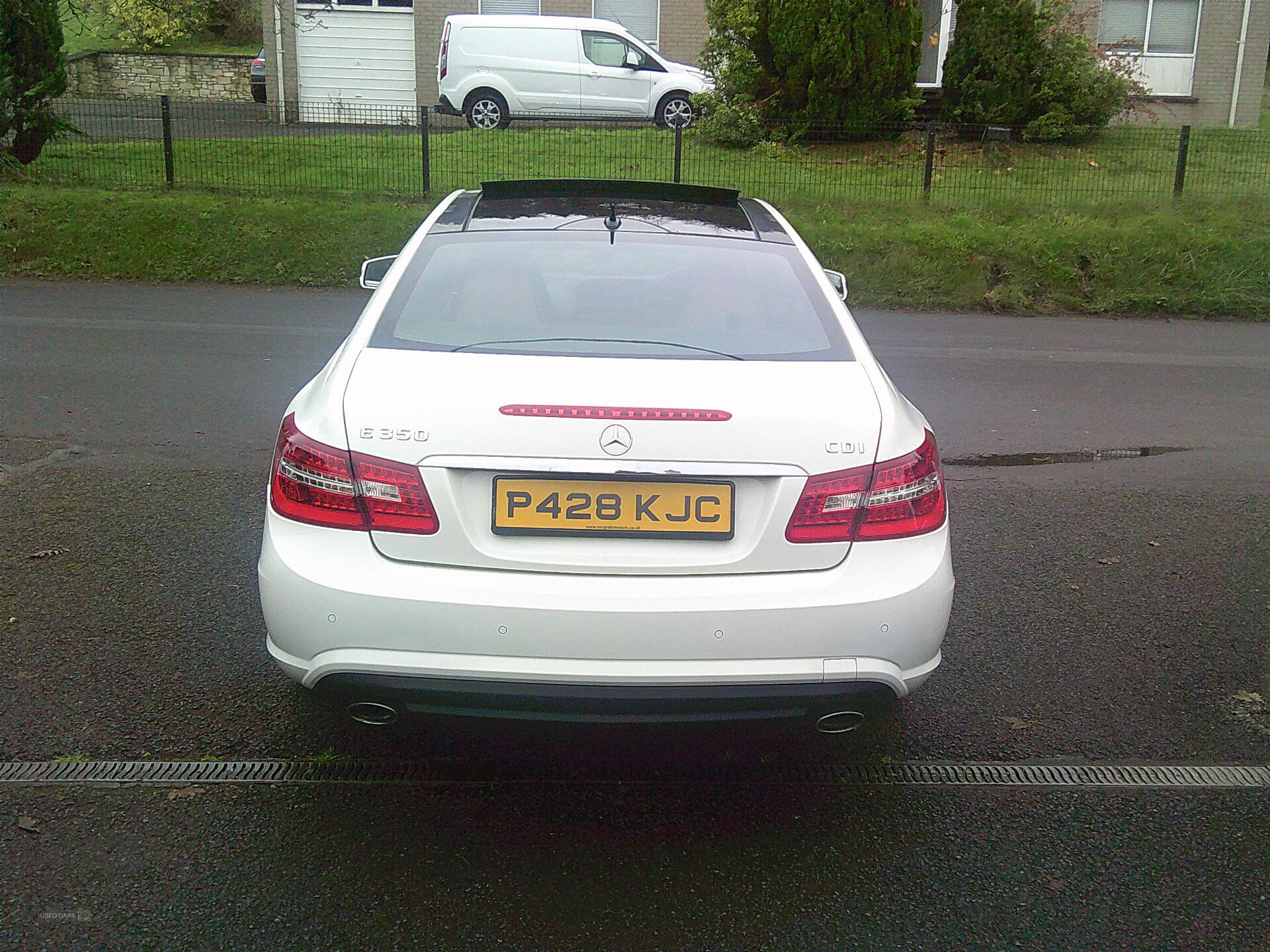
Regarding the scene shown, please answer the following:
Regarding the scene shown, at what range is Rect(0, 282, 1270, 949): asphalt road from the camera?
9.46 feet

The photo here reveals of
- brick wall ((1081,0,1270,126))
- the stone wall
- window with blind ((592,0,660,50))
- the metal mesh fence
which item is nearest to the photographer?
the metal mesh fence

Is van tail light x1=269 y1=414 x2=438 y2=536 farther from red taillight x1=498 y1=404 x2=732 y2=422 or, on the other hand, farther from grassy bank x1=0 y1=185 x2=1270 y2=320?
grassy bank x1=0 y1=185 x2=1270 y2=320

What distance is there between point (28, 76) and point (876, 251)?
406 inches

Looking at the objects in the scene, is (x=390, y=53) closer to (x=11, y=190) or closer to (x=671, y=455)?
(x=11, y=190)

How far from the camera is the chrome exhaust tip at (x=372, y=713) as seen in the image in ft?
10.1

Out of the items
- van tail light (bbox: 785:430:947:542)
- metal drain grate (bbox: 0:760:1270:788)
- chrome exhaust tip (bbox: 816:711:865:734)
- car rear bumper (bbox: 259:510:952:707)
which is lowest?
metal drain grate (bbox: 0:760:1270:788)

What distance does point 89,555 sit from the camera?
5.18 m

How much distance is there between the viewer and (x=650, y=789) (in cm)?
A: 353

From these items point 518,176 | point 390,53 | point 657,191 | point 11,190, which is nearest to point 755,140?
point 518,176

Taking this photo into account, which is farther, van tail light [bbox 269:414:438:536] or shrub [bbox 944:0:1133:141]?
shrub [bbox 944:0:1133:141]

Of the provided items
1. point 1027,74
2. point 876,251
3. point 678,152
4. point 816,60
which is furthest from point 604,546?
point 1027,74

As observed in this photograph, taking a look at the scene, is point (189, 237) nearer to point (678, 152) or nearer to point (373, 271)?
point (678, 152)

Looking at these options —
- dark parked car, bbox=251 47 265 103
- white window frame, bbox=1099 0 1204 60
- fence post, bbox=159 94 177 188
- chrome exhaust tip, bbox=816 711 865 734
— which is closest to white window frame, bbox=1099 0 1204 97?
white window frame, bbox=1099 0 1204 60

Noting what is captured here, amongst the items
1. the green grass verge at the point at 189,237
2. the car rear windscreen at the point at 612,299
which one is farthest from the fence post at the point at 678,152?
the car rear windscreen at the point at 612,299
